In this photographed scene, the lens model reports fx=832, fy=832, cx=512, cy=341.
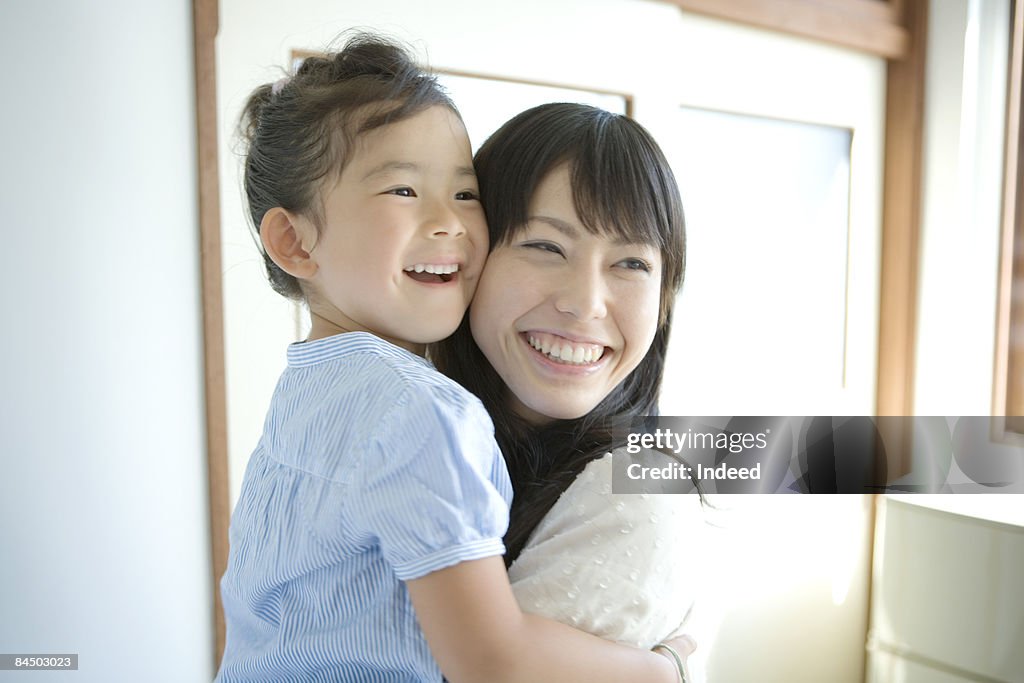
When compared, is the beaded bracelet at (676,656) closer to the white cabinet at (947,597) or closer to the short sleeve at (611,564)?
the short sleeve at (611,564)

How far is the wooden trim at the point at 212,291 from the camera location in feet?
4.02

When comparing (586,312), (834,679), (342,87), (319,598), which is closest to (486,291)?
(586,312)

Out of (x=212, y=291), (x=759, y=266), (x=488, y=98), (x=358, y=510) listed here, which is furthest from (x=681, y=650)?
(x=759, y=266)

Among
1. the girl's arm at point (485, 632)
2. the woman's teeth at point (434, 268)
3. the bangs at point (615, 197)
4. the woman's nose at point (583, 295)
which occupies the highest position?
the bangs at point (615, 197)

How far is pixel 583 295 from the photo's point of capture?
0.83 meters

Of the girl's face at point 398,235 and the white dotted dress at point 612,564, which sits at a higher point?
the girl's face at point 398,235

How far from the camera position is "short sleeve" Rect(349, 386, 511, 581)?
594 mm

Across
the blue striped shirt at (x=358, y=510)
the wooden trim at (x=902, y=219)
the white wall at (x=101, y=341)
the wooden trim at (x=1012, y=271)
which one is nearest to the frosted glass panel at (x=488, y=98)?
the white wall at (x=101, y=341)

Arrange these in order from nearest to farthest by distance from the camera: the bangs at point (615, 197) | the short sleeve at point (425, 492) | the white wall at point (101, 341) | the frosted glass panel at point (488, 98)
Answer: the short sleeve at point (425, 492), the bangs at point (615, 197), the white wall at point (101, 341), the frosted glass panel at point (488, 98)

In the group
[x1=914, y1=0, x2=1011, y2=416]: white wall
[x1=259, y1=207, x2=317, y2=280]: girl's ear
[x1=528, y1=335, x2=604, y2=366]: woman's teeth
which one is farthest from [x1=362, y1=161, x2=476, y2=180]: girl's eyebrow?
[x1=914, y1=0, x2=1011, y2=416]: white wall

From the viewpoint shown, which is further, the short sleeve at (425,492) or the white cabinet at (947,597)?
the white cabinet at (947,597)

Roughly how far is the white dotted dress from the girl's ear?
13.6 inches

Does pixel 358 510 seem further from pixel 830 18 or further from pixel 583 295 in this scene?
pixel 830 18

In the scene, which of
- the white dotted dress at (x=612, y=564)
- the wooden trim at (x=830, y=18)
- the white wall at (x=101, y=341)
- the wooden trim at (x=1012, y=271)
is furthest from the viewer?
the wooden trim at (x=1012, y=271)
